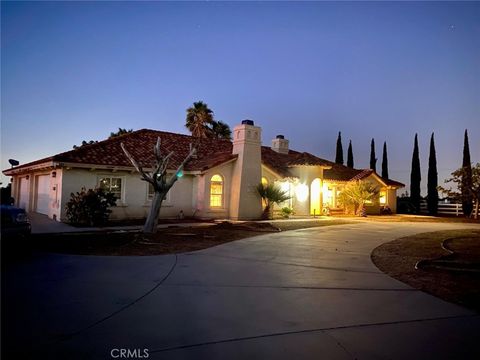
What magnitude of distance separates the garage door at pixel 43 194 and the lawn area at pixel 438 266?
17654mm

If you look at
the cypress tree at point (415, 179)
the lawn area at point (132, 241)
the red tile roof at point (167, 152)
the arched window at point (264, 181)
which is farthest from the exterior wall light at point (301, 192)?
the cypress tree at point (415, 179)

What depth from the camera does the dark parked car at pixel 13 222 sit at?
7.37m

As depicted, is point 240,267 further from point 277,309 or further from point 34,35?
point 34,35

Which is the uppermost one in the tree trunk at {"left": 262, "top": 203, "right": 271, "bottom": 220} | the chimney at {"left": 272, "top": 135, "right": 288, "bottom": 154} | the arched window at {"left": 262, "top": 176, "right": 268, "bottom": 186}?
the chimney at {"left": 272, "top": 135, "right": 288, "bottom": 154}

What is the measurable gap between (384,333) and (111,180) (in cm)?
1642

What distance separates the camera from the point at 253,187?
20625mm

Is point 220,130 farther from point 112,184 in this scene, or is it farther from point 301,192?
point 112,184

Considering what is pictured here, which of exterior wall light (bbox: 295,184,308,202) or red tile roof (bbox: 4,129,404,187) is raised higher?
red tile roof (bbox: 4,129,404,187)

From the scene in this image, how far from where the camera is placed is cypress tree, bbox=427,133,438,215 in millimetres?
33469

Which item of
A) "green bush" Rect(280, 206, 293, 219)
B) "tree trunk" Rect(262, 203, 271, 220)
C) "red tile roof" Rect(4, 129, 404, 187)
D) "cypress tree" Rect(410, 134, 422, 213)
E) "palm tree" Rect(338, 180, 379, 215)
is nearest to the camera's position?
"red tile roof" Rect(4, 129, 404, 187)

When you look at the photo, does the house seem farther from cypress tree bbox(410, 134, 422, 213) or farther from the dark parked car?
cypress tree bbox(410, 134, 422, 213)

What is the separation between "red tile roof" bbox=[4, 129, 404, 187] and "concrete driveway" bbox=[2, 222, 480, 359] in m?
10.2

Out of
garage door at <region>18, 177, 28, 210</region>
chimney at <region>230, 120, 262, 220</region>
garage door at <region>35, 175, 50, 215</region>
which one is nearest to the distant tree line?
chimney at <region>230, 120, 262, 220</region>

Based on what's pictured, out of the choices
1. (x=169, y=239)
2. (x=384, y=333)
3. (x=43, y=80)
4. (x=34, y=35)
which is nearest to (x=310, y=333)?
(x=384, y=333)
